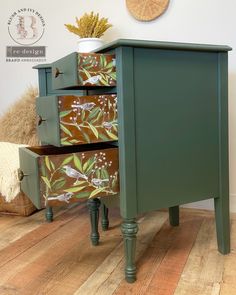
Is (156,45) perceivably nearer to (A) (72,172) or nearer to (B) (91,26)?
(A) (72,172)

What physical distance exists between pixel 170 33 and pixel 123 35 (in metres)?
0.27

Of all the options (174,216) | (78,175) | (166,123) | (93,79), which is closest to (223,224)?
(174,216)

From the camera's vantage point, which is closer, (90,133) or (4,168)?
(90,133)

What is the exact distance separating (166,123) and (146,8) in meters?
0.97

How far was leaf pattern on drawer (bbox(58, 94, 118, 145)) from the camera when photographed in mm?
1021

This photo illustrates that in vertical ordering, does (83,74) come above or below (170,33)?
below

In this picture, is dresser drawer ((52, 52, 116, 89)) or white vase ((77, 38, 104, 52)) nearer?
dresser drawer ((52, 52, 116, 89))

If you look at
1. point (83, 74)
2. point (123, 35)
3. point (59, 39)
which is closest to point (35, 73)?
point (59, 39)

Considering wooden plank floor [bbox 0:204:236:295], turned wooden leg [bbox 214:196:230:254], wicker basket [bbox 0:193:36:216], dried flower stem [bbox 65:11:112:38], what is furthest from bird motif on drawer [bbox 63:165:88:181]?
dried flower stem [bbox 65:11:112:38]

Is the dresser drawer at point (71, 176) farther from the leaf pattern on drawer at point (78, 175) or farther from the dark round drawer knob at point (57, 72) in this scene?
the dark round drawer knob at point (57, 72)

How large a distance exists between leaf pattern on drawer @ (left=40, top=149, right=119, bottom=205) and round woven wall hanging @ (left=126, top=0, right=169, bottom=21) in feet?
3.47

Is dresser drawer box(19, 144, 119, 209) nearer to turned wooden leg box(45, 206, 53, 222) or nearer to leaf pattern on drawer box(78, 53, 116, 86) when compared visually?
leaf pattern on drawer box(78, 53, 116, 86)

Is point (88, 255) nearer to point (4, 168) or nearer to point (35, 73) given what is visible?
point (4, 168)

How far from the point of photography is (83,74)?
1.03m
